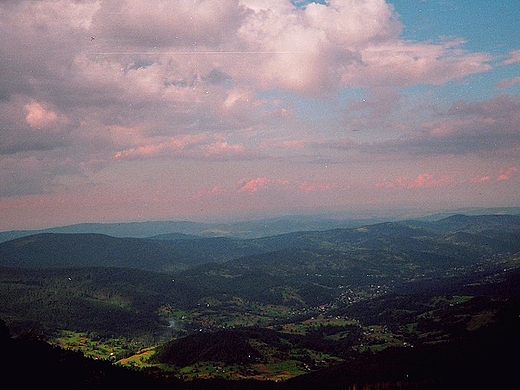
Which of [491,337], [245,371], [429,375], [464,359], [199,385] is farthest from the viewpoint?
[245,371]

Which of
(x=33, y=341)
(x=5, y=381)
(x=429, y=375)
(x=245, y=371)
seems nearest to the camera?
(x=5, y=381)

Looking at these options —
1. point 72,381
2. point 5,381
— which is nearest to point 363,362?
point 72,381

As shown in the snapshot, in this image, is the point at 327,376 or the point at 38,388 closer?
the point at 38,388

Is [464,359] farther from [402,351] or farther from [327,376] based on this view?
[327,376]

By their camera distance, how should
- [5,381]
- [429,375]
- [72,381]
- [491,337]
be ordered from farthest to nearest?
[491,337] → [429,375] → [72,381] → [5,381]

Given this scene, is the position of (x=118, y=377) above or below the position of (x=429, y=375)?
above

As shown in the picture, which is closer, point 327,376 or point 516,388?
point 516,388

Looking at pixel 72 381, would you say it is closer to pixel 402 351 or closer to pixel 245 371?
pixel 245 371

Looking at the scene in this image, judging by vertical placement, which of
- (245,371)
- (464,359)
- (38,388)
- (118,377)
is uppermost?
(38,388)

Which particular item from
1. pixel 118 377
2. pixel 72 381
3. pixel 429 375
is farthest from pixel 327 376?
pixel 72 381
